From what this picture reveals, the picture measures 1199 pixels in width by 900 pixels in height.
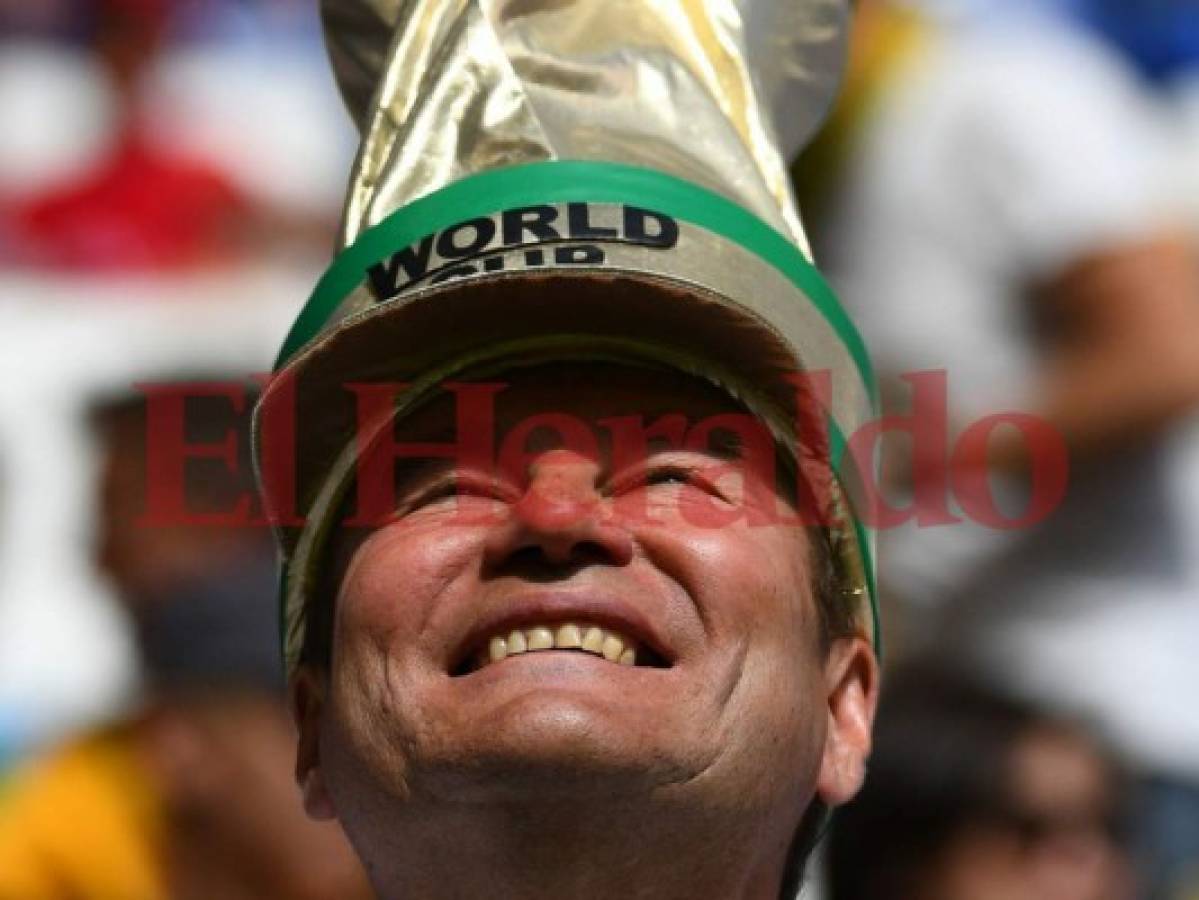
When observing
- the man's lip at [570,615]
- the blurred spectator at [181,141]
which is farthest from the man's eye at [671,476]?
the blurred spectator at [181,141]

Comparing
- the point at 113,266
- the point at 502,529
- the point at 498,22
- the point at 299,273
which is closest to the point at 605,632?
the point at 502,529

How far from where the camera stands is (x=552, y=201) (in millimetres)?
2258

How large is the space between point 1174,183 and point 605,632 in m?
1.83

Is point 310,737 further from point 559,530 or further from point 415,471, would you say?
point 559,530

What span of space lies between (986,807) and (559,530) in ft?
4.66

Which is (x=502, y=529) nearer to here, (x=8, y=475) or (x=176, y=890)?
(x=176, y=890)

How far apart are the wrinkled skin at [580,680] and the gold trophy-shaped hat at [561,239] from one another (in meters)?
0.05

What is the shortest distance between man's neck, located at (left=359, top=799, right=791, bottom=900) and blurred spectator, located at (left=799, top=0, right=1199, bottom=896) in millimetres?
1320

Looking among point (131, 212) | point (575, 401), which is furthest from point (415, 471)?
point (131, 212)

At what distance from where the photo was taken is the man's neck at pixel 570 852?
6.75 feet

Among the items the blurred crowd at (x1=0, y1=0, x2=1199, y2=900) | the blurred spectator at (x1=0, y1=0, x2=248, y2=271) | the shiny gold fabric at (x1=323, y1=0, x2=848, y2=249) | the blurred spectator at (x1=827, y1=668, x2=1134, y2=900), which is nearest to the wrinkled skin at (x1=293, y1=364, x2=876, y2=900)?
the shiny gold fabric at (x1=323, y1=0, x2=848, y2=249)

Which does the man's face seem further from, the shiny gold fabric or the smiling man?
the shiny gold fabric

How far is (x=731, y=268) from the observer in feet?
7.44

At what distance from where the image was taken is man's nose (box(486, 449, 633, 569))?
211 cm
